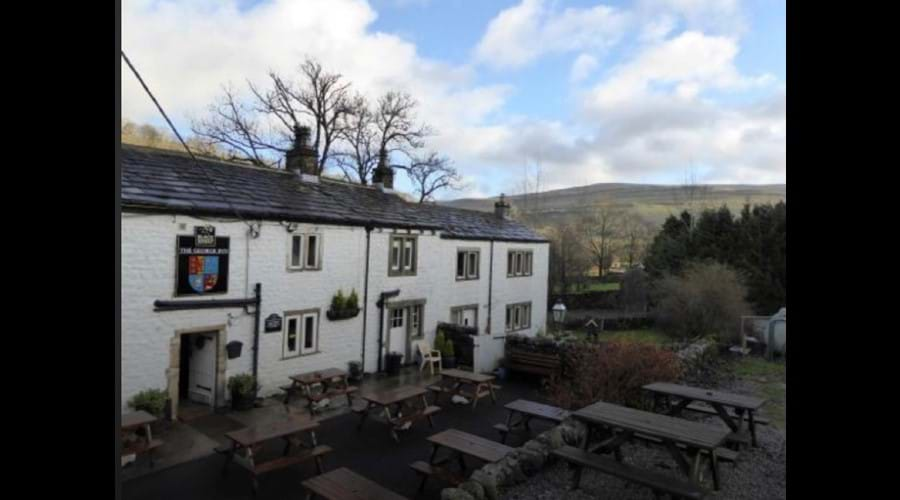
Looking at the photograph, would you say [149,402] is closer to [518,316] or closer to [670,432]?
[670,432]

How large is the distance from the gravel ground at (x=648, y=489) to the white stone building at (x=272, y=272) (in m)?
6.00

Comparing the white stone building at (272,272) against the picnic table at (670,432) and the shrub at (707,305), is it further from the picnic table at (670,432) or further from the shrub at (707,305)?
the picnic table at (670,432)

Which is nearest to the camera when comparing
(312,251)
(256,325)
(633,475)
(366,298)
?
(633,475)

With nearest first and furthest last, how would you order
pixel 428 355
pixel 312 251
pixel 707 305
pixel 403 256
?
pixel 312 251 < pixel 428 355 < pixel 403 256 < pixel 707 305

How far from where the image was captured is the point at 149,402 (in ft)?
25.5

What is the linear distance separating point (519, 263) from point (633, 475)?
13.1 m

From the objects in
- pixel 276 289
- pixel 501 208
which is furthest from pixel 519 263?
pixel 276 289

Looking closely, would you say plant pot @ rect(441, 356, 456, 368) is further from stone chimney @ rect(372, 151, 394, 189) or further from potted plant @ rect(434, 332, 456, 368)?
stone chimney @ rect(372, 151, 394, 189)

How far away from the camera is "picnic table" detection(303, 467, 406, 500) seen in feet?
15.1

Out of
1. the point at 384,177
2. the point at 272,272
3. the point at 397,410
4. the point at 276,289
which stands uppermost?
the point at 384,177
